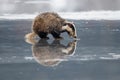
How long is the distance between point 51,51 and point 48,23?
229cm

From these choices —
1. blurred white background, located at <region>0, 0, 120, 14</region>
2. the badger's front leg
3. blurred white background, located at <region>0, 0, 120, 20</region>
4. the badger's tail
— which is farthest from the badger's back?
blurred white background, located at <region>0, 0, 120, 14</region>

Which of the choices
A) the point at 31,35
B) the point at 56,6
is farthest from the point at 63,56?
the point at 56,6

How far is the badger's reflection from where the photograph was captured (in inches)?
434

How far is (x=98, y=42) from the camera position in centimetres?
1347

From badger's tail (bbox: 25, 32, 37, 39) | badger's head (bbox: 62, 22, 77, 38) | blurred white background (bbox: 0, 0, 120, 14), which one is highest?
badger's head (bbox: 62, 22, 77, 38)

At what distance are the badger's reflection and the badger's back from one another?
477 millimetres

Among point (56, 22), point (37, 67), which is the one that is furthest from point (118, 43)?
point (37, 67)

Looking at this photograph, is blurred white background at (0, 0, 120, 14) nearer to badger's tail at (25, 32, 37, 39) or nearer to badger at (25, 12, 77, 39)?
badger's tail at (25, 32, 37, 39)

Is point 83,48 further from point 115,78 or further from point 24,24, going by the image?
point 24,24

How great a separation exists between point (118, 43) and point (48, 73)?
3.79 meters

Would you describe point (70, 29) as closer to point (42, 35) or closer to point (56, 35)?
point (56, 35)

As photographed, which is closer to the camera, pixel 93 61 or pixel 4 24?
pixel 93 61

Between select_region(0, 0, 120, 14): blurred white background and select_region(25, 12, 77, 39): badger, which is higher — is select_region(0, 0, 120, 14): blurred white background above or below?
below

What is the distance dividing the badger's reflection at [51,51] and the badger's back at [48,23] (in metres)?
0.48
